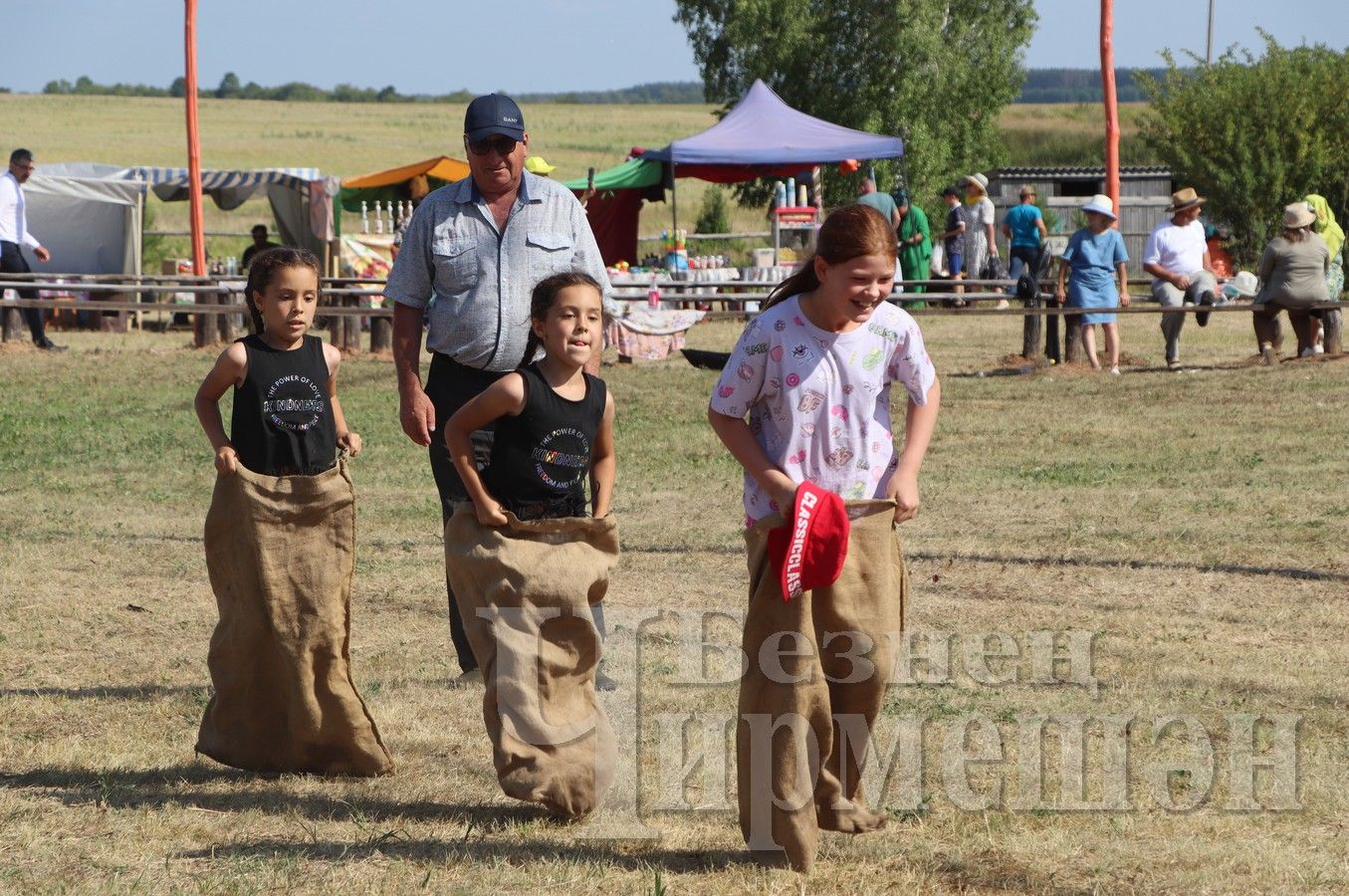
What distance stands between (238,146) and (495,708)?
6947 centimetres

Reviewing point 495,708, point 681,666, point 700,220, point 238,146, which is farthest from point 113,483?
point 238,146

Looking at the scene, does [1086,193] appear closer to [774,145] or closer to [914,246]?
[914,246]

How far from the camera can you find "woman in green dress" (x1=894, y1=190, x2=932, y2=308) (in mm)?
22609

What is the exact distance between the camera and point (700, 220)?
3716 cm

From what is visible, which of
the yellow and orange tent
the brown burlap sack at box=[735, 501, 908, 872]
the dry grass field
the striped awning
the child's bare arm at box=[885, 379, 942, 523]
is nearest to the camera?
the brown burlap sack at box=[735, 501, 908, 872]

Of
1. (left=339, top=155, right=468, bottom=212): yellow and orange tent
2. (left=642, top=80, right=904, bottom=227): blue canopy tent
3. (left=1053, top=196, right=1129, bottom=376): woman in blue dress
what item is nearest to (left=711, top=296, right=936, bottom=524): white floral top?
(left=1053, top=196, right=1129, bottom=376): woman in blue dress

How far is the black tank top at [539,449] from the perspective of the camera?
15.0 feet

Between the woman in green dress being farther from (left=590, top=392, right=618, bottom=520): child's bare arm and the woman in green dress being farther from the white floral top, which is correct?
the white floral top

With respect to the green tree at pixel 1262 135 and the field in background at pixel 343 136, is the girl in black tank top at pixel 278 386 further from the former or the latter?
the field in background at pixel 343 136

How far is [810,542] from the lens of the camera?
400 centimetres

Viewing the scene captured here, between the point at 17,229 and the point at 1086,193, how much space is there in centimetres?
2747

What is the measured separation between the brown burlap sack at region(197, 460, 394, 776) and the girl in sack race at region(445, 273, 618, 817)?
1.90 ft

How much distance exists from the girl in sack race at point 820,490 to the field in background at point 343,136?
30.7 metres

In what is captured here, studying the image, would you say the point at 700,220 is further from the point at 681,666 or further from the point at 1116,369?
the point at 681,666
